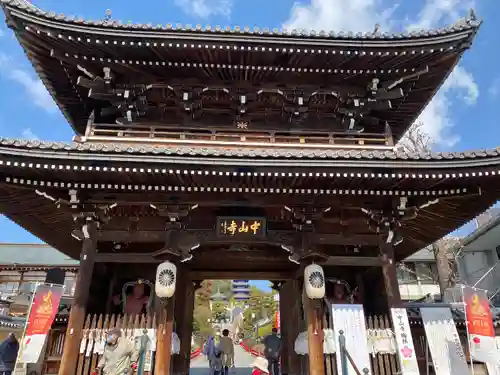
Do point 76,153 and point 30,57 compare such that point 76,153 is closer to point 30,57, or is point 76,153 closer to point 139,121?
point 139,121

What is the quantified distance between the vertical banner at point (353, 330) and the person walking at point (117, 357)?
4.13m

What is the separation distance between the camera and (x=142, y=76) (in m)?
10.9

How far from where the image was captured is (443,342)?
28.1 feet

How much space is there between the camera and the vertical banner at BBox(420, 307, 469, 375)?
8250mm

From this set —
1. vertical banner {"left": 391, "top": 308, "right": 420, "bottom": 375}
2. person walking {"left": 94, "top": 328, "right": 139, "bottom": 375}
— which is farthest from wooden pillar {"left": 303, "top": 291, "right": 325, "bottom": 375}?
person walking {"left": 94, "top": 328, "right": 139, "bottom": 375}

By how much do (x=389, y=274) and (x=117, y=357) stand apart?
615 cm

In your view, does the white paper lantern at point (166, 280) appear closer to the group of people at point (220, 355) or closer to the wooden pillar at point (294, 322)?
the wooden pillar at point (294, 322)

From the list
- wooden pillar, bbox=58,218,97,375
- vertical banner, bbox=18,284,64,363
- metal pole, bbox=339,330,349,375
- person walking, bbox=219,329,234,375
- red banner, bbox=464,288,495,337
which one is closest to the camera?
metal pole, bbox=339,330,349,375

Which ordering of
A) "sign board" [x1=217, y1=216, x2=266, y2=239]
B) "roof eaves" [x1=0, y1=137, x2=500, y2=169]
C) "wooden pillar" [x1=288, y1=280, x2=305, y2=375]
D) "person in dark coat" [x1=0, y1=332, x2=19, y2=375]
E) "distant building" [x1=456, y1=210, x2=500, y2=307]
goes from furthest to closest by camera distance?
"distant building" [x1=456, y1=210, x2=500, y2=307], "wooden pillar" [x1=288, y1=280, x2=305, y2=375], "person in dark coat" [x1=0, y1=332, x2=19, y2=375], "sign board" [x1=217, y1=216, x2=266, y2=239], "roof eaves" [x1=0, y1=137, x2=500, y2=169]

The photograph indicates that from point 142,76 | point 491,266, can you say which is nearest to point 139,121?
point 142,76

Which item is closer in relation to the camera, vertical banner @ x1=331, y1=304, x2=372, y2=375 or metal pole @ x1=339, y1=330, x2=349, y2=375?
metal pole @ x1=339, y1=330, x2=349, y2=375

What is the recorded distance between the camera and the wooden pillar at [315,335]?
7.93m

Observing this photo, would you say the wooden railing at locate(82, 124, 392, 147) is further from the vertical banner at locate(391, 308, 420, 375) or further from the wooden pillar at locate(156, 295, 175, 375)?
the vertical banner at locate(391, 308, 420, 375)

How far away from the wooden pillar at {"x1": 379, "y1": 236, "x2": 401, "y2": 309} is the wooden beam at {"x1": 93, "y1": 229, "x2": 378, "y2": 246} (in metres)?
0.26
